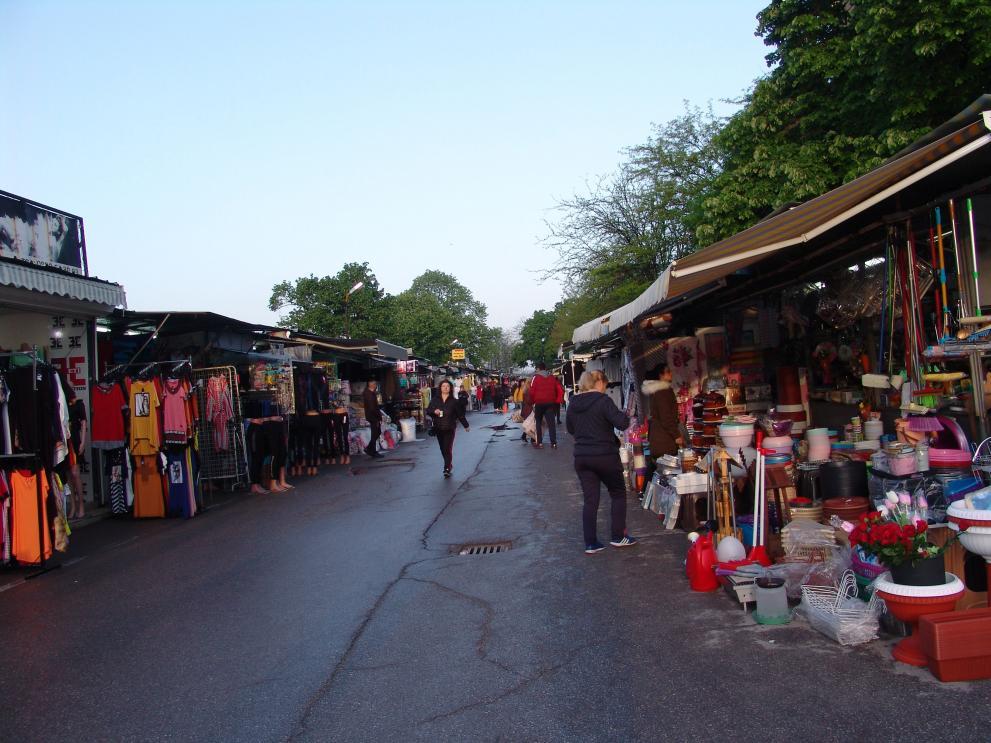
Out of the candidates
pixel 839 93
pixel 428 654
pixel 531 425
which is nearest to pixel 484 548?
pixel 428 654

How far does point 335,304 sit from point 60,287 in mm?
30654

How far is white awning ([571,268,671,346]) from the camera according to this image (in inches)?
292

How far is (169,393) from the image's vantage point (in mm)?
11047

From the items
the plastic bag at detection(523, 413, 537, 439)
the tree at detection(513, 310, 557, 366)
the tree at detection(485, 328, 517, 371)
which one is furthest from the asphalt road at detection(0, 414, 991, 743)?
the tree at detection(485, 328, 517, 371)

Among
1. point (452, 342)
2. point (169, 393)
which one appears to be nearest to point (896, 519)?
point (169, 393)

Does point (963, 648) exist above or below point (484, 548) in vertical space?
above

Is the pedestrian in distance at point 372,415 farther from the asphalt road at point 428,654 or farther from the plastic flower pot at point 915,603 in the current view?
the plastic flower pot at point 915,603

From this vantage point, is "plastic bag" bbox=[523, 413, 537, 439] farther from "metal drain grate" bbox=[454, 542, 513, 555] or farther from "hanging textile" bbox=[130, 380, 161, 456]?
"metal drain grate" bbox=[454, 542, 513, 555]

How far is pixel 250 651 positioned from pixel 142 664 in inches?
27.5

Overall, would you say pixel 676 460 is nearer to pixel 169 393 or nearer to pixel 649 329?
pixel 649 329

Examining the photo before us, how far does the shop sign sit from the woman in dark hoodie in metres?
8.06

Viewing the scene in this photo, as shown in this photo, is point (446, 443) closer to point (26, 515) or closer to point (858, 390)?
point (26, 515)

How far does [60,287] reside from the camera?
10.2m

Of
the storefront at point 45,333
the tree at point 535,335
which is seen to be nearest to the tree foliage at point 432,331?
the tree at point 535,335
